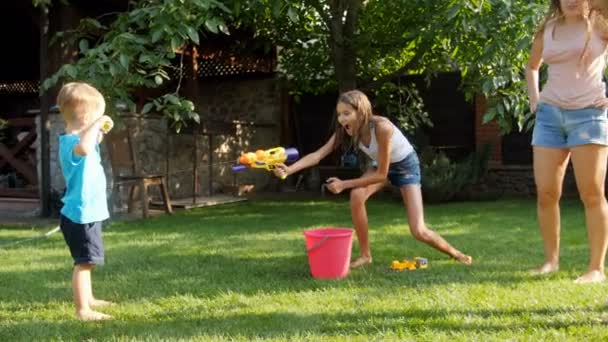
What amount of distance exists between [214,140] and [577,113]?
7.04 m

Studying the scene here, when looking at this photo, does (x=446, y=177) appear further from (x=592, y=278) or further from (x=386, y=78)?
(x=592, y=278)

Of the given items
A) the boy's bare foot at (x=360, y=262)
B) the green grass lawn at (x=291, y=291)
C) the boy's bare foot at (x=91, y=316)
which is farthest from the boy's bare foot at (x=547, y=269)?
the boy's bare foot at (x=91, y=316)

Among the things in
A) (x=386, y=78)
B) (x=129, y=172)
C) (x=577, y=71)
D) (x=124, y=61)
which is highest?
(x=386, y=78)

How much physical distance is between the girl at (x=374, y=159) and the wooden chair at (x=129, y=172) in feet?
12.3

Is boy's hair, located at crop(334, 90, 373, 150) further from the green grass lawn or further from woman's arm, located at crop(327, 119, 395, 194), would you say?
the green grass lawn

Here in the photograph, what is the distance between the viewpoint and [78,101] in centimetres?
300

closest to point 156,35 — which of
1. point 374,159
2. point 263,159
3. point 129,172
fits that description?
point 263,159

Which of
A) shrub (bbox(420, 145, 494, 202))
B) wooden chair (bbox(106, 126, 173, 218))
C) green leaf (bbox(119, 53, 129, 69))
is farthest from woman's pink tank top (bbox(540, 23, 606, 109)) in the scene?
wooden chair (bbox(106, 126, 173, 218))

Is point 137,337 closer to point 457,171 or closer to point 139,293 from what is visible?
point 139,293

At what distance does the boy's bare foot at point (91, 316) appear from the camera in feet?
9.70

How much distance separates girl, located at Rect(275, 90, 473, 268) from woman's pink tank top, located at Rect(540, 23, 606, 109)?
960mm

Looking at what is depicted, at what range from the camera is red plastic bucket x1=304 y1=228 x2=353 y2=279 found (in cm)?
362

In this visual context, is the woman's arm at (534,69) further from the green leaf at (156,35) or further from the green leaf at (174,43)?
the green leaf at (156,35)

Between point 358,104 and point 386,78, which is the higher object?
point 386,78
